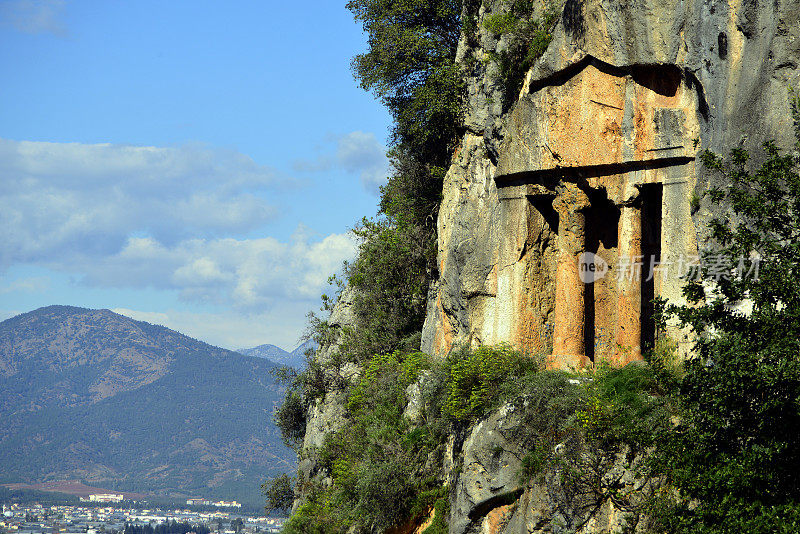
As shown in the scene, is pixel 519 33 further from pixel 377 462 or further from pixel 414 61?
pixel 377 462

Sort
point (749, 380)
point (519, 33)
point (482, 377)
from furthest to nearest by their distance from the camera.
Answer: point (519, 33)
point (482, 377)
point (749, 380)

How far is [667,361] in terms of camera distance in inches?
803

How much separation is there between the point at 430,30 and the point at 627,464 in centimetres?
1975

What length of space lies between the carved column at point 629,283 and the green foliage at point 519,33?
510 cm

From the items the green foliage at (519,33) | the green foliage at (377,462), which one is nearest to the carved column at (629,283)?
the green foliage at (519,33)

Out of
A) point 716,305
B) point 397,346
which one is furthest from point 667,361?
Answer: point 397,346

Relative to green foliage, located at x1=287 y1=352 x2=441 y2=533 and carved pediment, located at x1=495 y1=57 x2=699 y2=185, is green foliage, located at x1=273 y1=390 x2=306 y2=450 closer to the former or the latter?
green foliage, located at x1=287 y1=352 x2=441 y2=533

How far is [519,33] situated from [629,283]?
7.62 meters

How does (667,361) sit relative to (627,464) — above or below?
above

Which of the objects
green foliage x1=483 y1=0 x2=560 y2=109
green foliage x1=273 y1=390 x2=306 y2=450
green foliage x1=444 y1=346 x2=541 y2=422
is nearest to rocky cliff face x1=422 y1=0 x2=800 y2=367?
green foliage x1=483 y1=0 x2=560 y2=109

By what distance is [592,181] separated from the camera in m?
24.3

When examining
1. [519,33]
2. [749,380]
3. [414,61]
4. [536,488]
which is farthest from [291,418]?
[749,380]

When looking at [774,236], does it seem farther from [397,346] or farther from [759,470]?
[397,346]

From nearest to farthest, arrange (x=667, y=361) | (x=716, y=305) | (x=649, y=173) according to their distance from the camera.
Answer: (x=716, y=305) < (x=667, y=361) < (x=649, y=173)
